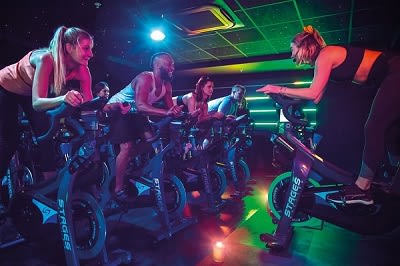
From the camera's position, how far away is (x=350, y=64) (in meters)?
2.25

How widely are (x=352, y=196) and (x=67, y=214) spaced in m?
2.38

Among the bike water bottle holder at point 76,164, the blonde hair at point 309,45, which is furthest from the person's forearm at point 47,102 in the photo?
the blonde hair at point 309,45

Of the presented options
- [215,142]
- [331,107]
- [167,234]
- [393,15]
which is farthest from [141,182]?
[393,15]

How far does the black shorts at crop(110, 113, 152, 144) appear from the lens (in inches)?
122

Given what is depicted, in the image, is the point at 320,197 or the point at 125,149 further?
the point at 125,149

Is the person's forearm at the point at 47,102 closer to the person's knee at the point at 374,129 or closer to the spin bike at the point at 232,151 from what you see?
the person's knee at the point at 374,129

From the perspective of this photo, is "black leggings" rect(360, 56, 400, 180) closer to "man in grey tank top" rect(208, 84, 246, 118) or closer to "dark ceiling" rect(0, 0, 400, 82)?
"man in grey tank top" rect(208, 84, 246, 118)

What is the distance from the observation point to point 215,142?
423 centimetres

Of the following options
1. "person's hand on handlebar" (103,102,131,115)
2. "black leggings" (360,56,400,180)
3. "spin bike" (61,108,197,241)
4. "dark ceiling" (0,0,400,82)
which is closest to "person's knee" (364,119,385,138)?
"black leggings" (360,56,400,180)

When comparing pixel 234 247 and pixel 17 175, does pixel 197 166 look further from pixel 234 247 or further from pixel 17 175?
pixel 17 175

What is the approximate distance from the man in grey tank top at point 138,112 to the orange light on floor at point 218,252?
51.9 inches

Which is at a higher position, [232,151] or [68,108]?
[68,108]

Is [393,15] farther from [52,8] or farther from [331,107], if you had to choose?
[52,8]

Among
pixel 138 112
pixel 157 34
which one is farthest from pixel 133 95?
pixel 157 34
